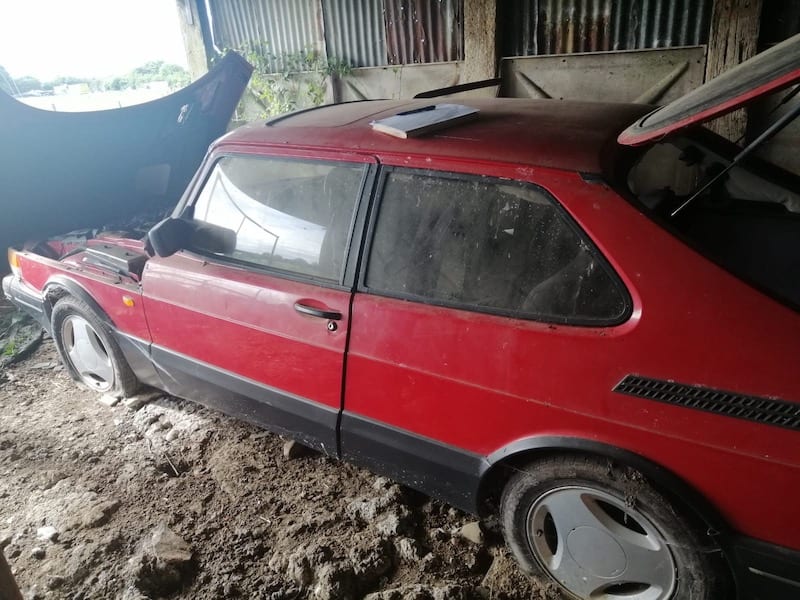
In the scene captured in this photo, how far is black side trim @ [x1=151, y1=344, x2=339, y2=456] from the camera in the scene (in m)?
2.26

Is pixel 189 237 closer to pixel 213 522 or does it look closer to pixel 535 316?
pixel 213 522

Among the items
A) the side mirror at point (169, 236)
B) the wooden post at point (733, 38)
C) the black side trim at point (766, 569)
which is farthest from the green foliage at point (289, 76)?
the black side trim at point (766, 569)

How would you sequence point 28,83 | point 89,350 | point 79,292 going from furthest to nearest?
point 28,83 < point 89,350 < point 79,292

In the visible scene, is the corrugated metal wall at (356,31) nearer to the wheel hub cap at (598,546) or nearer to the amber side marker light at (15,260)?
the amber side marker light at (15,260)

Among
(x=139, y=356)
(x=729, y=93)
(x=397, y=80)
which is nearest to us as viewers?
(x=729, y=93)

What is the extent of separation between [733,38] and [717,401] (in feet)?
14.0

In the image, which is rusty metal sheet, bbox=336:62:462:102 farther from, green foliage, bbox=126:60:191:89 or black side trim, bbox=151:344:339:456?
green foliage, bbox=126:60:191:89

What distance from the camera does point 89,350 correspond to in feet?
11.0

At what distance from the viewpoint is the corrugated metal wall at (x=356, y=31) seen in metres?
6.26

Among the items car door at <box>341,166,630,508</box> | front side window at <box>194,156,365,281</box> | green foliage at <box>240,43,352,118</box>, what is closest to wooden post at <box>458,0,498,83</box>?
green foliage at <box>240,43,352,118</box>

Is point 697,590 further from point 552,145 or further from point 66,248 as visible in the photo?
point 66,248

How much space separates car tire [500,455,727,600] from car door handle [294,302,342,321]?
880 mm

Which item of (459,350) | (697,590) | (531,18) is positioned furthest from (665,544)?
(531,18)

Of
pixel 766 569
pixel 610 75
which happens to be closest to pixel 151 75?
pixel 610 75
